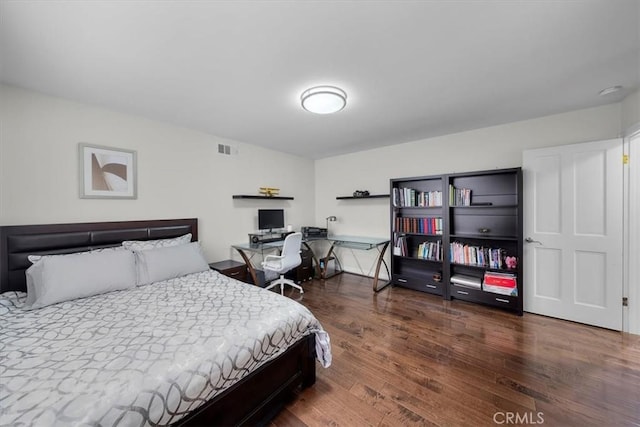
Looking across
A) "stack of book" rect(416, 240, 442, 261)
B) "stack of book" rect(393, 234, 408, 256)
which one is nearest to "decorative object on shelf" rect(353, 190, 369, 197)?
"stack of book" rect(393, 234, 408, 256)

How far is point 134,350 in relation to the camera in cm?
123

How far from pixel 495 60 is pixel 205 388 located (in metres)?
2.82

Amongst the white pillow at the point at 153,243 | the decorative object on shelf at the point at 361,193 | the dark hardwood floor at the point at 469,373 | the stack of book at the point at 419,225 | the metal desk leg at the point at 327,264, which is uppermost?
the decorative object on shelf at the point at 361,193

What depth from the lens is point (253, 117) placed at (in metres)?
2.79

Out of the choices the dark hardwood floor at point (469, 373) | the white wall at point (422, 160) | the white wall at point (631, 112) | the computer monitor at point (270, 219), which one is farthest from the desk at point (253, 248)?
the white wall at point (631, 112)

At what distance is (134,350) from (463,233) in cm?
374

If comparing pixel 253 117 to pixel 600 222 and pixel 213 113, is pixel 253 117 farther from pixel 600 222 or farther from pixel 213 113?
pixel 600 222

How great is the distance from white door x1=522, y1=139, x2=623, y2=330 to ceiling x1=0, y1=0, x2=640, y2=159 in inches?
24.6

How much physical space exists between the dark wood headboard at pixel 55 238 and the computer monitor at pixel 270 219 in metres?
1.39

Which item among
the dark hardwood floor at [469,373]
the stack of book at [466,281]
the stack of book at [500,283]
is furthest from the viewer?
the stack of book at [466,281]

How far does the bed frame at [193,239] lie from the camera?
127 cm

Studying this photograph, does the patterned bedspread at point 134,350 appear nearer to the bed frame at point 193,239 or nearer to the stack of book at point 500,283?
the bed frame at point 193,239

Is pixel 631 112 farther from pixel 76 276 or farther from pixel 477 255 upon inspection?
pixel 76 276

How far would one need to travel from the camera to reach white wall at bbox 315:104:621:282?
8.72 feet
